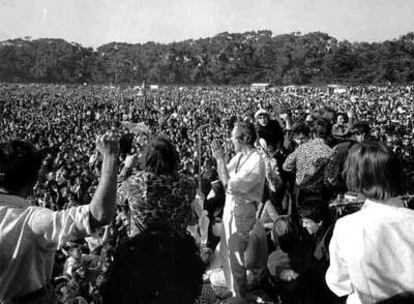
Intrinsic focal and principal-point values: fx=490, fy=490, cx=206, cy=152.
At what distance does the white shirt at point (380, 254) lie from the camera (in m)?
1.57

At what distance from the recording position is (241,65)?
294ft

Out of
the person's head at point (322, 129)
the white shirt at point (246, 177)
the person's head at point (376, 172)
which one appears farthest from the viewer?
the person's head at point (322, 129)

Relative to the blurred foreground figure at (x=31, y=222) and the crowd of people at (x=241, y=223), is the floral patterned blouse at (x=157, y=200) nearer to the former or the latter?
the crowd of people at (x=241, y=223)

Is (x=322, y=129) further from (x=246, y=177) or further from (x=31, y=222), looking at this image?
(x=31, y=222)

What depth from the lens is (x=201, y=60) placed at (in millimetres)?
95562

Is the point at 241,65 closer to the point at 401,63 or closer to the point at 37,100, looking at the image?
the point at 401,63

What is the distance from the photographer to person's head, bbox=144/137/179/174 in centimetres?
244

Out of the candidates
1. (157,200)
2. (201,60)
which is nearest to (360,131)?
(157,200)

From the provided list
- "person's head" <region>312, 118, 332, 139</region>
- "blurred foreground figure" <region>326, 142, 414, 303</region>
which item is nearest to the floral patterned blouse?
"blurred foreground figure" <region>326, 142, 414, 303</region>

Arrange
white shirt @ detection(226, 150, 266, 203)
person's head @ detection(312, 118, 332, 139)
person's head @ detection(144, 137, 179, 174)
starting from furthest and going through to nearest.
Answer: person's head @ detection(312, 118, 332, 139) → white shirt @ detection(226, 150, 266, 203) → person's head @ detection(144, 137, 179, 174)

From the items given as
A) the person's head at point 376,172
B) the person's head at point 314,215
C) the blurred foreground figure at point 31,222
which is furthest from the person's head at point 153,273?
the person's head at point 314,215

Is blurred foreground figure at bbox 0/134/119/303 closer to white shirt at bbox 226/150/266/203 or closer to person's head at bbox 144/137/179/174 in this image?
person's head at bbox 144/137/179/174

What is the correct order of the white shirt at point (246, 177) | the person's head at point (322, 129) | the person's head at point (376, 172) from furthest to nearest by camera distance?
the person's head at point (322, 129)
the white shirt at point (246, 177)
the person's head at point (376, 172)

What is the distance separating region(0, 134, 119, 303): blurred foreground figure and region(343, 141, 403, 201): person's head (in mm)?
851
